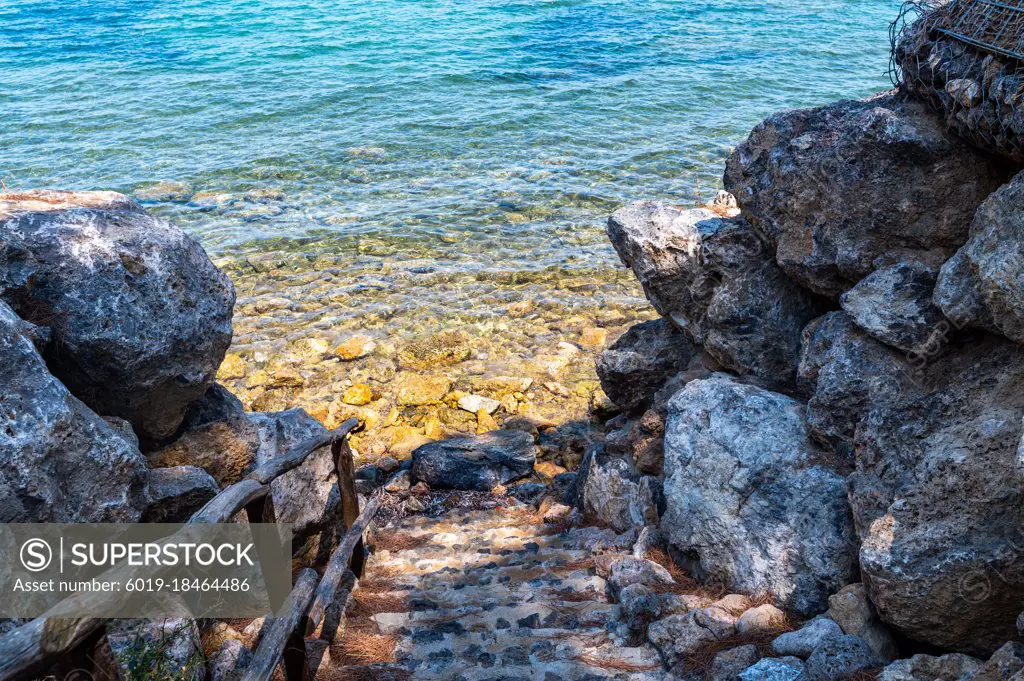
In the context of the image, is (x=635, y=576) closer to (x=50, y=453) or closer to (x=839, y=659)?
(x=839, y=659)

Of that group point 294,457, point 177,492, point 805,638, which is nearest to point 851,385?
point 805,638

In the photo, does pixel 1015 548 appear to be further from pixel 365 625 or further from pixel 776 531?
pixel 365 625

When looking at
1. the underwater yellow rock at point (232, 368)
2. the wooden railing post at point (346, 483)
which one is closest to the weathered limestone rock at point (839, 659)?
the wooden railing post at point (346, 483)

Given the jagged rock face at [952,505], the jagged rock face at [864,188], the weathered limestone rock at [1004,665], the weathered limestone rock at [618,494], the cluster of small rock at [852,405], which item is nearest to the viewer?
the weathered limestone rock at [1004,665]

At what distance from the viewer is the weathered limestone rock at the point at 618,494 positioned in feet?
26.3

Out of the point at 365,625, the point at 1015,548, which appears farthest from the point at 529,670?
the point at 1015,548

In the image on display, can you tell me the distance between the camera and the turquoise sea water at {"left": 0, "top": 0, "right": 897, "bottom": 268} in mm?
18625

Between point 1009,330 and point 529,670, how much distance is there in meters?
3.55

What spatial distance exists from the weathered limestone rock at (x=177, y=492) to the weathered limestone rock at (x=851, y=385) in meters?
4.33

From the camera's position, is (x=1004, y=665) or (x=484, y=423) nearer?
(x=1004, y=665)

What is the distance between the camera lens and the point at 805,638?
5.14 metres

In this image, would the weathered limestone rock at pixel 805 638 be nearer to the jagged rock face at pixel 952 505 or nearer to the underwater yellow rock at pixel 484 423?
the jagged rock face at pixel 952 505

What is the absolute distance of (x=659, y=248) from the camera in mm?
8992

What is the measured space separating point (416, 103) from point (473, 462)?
18.2 meters
